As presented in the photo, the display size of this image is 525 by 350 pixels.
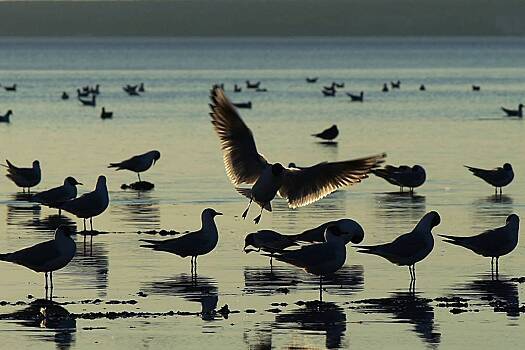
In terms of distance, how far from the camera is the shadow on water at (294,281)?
17422mm

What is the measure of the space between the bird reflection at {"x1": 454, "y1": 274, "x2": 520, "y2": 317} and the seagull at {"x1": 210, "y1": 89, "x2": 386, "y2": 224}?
230 cm

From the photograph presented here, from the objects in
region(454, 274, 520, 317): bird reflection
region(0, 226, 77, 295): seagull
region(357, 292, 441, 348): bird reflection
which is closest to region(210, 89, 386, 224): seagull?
region(454, 274, 520, 317): bird reflection

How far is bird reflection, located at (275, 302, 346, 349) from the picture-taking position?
48.0 feet

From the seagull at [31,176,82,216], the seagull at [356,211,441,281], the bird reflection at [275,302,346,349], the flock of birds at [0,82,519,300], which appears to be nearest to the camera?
the bird reflection at [275,302,346,349]

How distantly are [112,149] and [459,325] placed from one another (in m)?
28.8

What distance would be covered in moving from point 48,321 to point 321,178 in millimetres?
5686

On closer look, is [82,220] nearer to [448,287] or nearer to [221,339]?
[448,287]

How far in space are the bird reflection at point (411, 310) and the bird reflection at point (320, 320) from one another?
0.36 metres

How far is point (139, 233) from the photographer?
75.0 ft

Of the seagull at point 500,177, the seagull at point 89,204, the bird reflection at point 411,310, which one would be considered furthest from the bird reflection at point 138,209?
the bird reflection at point 411,310

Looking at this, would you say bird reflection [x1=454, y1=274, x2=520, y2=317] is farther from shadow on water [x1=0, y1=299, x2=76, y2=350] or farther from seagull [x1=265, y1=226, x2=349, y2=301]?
shadow on water [x1=0, y1=299, x2=76, y2=350]

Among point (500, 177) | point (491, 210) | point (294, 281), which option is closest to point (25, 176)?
point (500, 177)

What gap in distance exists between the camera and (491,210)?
26.2 metres

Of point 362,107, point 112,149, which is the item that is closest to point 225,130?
point 112,149
